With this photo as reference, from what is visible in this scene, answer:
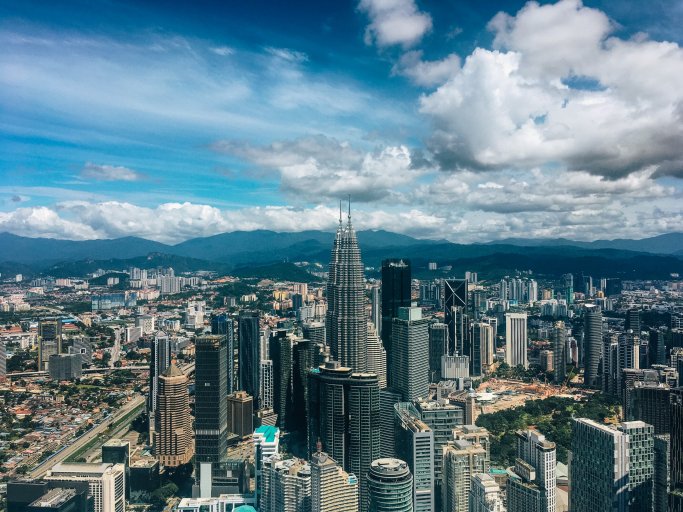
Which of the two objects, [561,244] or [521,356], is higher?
[561,244]

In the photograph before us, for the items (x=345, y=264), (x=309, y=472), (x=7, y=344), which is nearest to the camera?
(x=309, y=472)

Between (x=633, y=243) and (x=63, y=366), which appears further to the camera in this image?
(x=633, y=243)

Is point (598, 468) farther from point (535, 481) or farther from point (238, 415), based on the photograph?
point (238, 415)

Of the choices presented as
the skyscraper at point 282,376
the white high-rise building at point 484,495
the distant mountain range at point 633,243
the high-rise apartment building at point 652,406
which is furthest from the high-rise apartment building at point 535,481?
the distant mountain range at point 633,243

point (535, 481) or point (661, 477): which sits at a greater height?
point (661, 477)

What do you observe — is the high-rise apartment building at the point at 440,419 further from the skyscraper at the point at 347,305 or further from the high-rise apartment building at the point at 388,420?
the skyscraper at the point at 347,305

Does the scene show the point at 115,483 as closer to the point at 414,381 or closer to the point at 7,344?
the point at 414,381

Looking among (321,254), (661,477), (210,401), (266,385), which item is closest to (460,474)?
(661,477)

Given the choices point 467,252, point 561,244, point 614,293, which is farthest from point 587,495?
point 561,244
